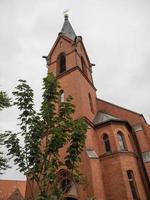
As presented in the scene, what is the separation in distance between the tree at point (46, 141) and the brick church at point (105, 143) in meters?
6.78

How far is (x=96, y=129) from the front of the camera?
60.2 ft

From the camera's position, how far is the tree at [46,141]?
742cm

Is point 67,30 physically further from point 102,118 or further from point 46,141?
point 46,141

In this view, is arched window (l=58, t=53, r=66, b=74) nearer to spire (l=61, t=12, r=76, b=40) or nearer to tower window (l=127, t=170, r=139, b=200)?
spire (l=61, t=12, r=76, b=40)

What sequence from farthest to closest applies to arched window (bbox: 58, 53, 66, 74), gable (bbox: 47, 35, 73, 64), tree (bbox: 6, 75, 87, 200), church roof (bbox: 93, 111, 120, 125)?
1. gable (bbox: 47, 35, 73, 64)
2. arched window (bbox: 58, 53, 66, 74)
3. church roof (bbox: 93, 111, 120, 125)
4. tree (bbox: 6, 75, 87, 200)

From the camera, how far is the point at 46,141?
7.75m

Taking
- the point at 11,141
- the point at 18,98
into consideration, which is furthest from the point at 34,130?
the point at 18,98

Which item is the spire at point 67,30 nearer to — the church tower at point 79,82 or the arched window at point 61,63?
the church tower at point 79,82

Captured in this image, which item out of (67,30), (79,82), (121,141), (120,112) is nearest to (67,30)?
(67,30)

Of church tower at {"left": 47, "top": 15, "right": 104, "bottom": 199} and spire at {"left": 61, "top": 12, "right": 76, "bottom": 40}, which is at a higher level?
spire at {"left": 61, "top": 12, "right": 76, "bottom": 40}

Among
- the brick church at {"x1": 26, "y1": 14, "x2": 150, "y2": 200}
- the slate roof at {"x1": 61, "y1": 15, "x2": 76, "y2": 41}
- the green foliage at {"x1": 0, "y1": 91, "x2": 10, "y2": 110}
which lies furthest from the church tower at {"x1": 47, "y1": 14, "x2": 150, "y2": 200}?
the green foliage at {"x1": 0, "y1": 91, "x2": 10, "y2": 110}

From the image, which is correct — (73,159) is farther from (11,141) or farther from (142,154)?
(142,154)

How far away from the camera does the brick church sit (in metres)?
14.7

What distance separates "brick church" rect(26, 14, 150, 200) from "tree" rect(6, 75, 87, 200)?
678 centimetres
